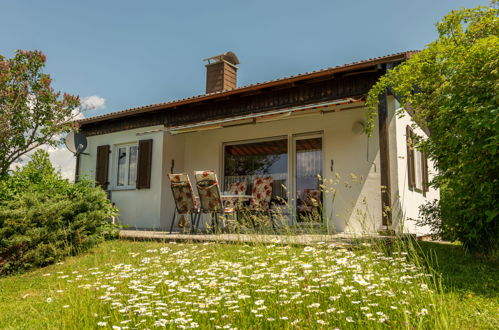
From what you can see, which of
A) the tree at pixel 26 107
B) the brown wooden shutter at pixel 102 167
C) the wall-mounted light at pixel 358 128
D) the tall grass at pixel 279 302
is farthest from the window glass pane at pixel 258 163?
the tall grass at pixel 279 302

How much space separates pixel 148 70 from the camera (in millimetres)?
10422

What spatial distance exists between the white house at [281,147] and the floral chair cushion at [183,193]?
0.61 metres

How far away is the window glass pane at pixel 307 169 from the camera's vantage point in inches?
311

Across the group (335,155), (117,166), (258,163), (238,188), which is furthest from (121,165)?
(335,155)

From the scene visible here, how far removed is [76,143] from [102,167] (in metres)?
1.15

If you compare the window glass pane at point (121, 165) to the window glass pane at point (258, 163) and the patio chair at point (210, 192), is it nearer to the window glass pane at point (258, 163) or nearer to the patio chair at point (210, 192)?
the window glass pane at point (258, 163)

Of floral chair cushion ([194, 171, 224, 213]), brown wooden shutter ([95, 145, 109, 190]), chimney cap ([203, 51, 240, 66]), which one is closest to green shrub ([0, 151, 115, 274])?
floral chair cushion ([194, 171, 224, 213])

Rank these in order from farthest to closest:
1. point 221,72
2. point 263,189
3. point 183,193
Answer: point 221,72
point 263,189
point 183,193

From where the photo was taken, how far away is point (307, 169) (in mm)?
8039

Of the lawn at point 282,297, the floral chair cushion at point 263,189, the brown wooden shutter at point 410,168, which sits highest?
the brown wooden shutter at point 410,168

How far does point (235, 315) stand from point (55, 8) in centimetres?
831

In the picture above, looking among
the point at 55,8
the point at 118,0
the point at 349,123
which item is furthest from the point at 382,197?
the point at 55,8

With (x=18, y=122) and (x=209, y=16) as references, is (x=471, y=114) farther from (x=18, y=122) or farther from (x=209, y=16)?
(x=209, y=16)

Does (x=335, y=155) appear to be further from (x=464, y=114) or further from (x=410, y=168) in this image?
(x=464, y=114)
